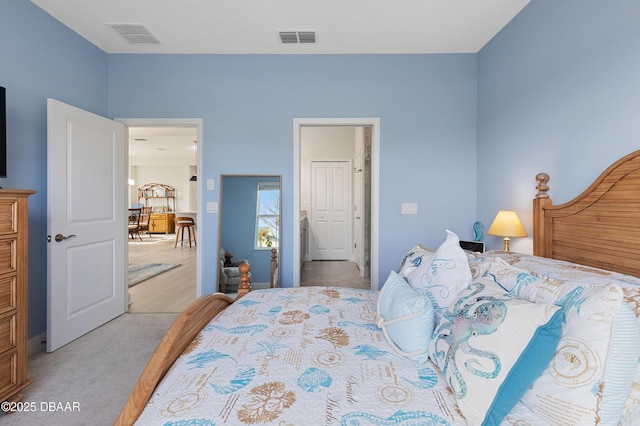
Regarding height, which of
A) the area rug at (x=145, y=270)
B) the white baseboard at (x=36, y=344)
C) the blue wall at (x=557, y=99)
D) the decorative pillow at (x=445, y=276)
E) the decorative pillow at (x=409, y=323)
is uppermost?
the blue wall at (x=557, y=99)

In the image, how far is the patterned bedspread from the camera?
0.80 meters

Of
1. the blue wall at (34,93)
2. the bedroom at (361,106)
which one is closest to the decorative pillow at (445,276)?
the bedroom at (361,106)

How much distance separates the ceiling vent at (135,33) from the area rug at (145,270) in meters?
3.15

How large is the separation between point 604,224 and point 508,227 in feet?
2.38

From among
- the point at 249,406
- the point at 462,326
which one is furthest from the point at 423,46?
the point at 249,406

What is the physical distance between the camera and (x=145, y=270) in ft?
16.8

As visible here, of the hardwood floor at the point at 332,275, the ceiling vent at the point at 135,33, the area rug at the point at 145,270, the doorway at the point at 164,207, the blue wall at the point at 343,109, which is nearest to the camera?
the ceiling vent at the point at 135,33

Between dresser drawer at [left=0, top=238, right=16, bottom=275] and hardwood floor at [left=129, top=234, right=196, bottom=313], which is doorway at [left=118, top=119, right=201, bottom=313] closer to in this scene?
hardwood floor at [left=129, top=234, right=196, bottom=313]

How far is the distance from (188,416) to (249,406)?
157 mm

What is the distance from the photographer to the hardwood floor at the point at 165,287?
344 centimetres

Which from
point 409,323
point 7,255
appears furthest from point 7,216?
point 409,323

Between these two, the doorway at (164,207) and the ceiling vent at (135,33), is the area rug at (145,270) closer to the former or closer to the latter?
the doorway at (164,207)

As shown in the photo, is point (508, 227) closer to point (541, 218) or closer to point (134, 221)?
point (541, 218)

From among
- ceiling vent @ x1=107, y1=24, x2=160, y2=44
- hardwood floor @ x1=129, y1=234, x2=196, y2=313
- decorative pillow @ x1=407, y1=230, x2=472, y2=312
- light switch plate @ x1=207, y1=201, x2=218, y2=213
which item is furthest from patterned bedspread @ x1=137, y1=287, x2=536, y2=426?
ceiling vent @ x1=107, y1=24, x2=160, y2=44
